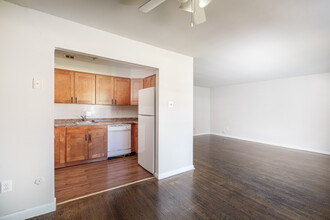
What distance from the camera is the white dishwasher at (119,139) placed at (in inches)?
147

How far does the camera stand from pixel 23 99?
1676 mm

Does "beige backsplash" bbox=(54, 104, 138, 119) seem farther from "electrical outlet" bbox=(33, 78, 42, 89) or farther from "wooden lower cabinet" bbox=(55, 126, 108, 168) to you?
"electrical outlet" bbox=(33, 78, 42, 89)

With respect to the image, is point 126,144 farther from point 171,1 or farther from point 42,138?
point 171,1

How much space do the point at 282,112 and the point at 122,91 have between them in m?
5.50

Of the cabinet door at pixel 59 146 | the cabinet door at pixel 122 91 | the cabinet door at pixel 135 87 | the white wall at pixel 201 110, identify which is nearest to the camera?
the cabinet door at pixel 59 146

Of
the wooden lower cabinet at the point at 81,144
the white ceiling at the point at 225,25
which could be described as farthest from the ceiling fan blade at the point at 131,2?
the wooden lower cabinet at the point at 81,144

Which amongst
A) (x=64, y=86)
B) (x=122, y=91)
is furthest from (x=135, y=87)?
(x=64, y=86)

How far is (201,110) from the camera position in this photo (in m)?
7.36

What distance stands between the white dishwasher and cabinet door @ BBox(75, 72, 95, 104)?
909mm

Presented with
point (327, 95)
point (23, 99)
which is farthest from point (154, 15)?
point (327, 95)

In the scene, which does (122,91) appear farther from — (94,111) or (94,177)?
(94,177)

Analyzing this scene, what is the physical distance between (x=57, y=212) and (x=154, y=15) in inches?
106

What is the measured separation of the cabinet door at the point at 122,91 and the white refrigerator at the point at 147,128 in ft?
3.95

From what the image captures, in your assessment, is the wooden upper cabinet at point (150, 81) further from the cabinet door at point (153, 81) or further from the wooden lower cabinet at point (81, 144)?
the wooden lower cabinet at point (81, 144)
